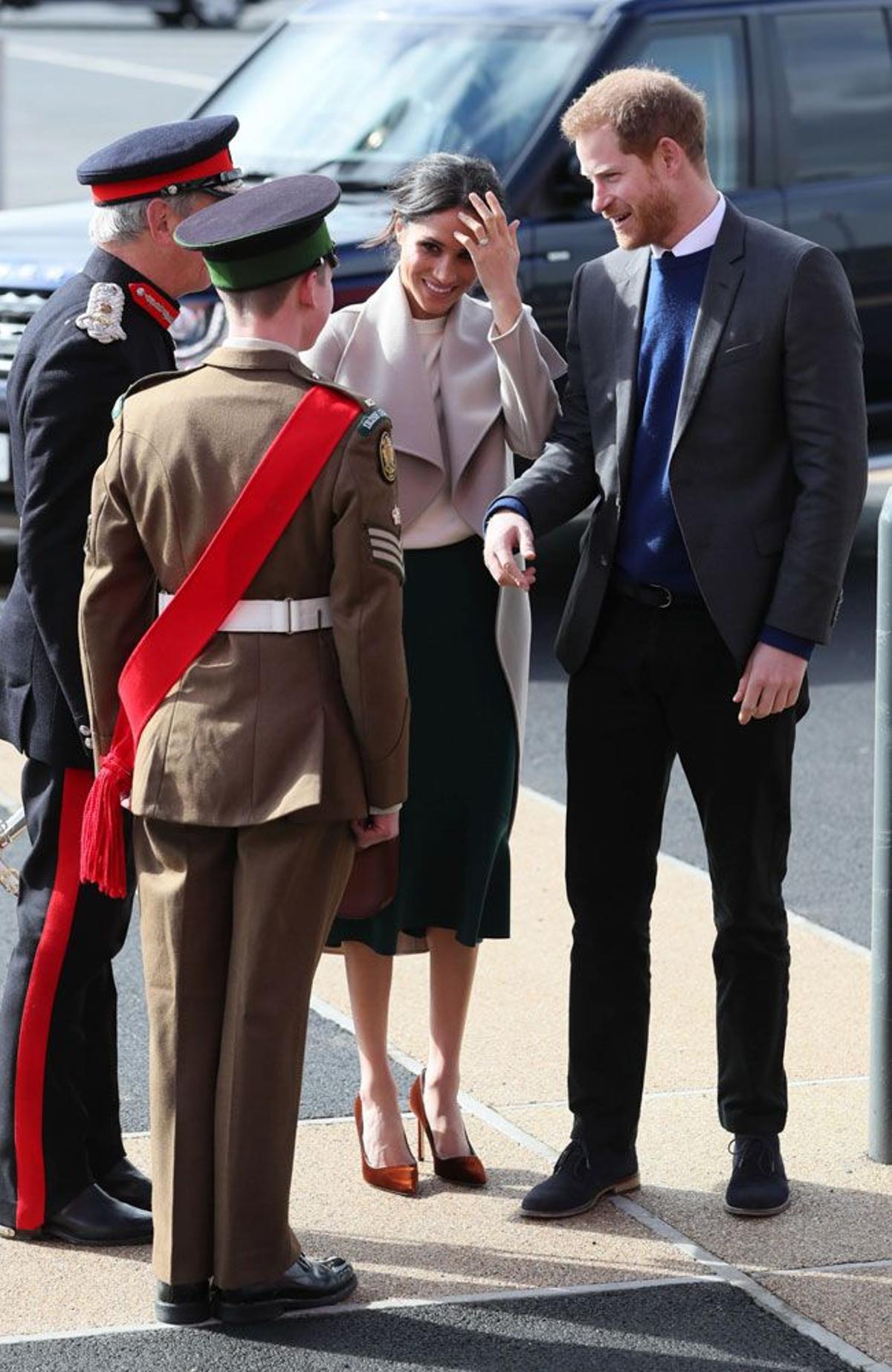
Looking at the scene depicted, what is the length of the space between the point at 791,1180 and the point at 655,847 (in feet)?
2.25

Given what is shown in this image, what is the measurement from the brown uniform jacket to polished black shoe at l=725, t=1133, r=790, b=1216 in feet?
3.65

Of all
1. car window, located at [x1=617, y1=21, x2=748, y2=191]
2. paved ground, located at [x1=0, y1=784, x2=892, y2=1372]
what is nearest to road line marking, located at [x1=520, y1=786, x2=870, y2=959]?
paved ground, located at [x1=0, y1=784, x2=892, y2=1372]

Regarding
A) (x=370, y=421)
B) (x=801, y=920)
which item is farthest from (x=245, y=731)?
(x=801, y=920)

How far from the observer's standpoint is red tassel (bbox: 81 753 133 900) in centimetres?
400

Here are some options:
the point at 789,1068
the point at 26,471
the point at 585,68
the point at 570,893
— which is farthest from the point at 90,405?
the point at 585,68

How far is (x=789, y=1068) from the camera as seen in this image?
5148 millimetres

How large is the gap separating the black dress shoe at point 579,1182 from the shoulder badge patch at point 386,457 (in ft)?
4.64

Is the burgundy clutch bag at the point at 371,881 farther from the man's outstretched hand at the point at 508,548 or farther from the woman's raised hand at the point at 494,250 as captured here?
the woman's raised hand at the point at 494,250

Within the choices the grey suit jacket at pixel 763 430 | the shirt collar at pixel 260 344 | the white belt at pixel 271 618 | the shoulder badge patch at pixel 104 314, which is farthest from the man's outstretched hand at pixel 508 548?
the shoulder badge patch at pixel 104 314

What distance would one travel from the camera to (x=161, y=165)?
4.16 metres

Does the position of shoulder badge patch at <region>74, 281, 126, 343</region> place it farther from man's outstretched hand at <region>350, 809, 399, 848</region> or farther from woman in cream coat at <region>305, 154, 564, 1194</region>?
man's outstretched hand at <region>350, 809, 399, 848</region>

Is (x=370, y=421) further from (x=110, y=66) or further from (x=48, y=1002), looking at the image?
→ (x=110, y=66)

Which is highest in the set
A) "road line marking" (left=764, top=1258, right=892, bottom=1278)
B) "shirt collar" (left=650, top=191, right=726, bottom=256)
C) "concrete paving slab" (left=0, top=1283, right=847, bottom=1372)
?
"shirt collar" (left=650, top=191, right=726, bottom=256)

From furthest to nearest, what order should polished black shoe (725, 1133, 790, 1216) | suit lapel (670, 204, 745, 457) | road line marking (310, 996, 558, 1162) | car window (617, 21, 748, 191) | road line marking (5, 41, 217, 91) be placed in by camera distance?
1. road line marking (5, 41, 217, 91)
2. car window (617, 21, 748, 191)
3. road line marking (310, 996, 558, 1162)
4. polished black shoe (725, 1133, 790, 1216)
5. suit lapel (670, 204, 745, 457)
